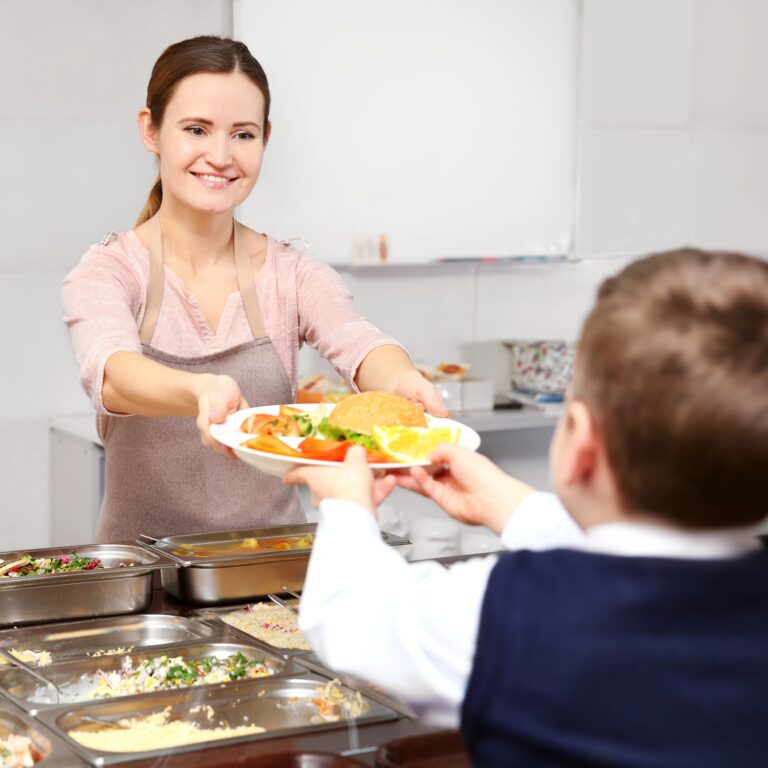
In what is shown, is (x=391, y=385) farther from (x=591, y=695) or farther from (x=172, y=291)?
(x=591, y=695)

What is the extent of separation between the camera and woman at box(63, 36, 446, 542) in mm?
2260

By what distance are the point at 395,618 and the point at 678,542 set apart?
0.27m

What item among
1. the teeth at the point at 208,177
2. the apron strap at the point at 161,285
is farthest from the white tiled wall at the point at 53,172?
the teeth at the point at 208,177

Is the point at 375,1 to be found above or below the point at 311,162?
above

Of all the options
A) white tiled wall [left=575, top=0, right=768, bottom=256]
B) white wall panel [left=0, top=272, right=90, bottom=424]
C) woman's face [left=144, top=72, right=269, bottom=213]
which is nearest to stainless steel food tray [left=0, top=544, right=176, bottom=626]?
woman's face [left=144, top=72, right=269, bottom=213]

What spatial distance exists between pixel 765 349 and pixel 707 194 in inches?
162

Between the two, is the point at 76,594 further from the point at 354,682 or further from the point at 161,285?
the point at 161,285

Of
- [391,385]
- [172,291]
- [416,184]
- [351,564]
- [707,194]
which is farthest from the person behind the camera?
[707,194]

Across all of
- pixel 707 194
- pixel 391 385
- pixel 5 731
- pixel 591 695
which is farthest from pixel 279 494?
pixel 707 194

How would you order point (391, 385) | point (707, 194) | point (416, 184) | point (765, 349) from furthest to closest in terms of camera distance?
point (707, 194) → point (416, 184) → point (391, 385) → point (765, 349)

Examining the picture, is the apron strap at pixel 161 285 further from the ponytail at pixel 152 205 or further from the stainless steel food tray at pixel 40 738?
the stainless steel food tray at pixel 40 738

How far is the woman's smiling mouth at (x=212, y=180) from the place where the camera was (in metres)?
2.29

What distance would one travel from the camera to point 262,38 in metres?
3.95

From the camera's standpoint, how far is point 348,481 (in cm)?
129
